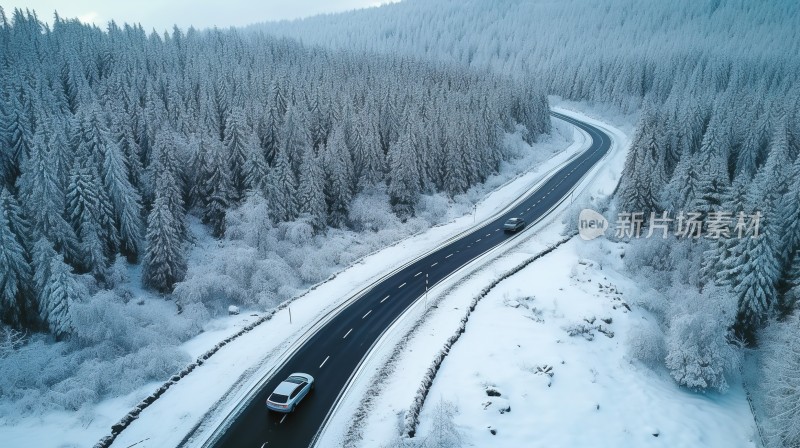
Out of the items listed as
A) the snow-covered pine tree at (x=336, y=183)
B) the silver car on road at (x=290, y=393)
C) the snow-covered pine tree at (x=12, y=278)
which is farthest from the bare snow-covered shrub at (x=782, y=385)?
the snow-covered pine tree at (x=12, y=278)

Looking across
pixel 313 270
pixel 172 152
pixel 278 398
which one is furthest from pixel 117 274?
pixel 278 398

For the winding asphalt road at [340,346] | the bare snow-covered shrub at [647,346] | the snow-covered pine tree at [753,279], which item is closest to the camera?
the winding asphalt road at [340,346]

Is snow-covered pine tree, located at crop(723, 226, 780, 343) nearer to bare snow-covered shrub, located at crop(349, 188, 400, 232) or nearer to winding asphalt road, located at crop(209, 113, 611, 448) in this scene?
winding asphalt road, located at crop(209, 113, 611, 448)

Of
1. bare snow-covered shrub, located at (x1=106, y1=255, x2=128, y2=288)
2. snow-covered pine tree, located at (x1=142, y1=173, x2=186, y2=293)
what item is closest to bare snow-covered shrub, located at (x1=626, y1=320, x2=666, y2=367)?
snow-covered pine tree, located at (x1=142, y1=173, x2=186, y2=293)

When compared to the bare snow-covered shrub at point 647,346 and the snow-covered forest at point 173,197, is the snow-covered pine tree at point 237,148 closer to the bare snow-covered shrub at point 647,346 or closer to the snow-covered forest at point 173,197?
the snow-covered forest at point 173,197

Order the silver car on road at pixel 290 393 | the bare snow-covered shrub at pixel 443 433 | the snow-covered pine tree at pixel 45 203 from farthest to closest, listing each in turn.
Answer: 1. the snow-covered pine tree at pixel 45 203
2. the silver car on road at pixel 290 393
3. the bare snow-covered shrub at pixel 443 433

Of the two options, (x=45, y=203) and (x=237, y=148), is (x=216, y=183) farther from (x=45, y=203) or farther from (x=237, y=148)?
(x=45, y=203)

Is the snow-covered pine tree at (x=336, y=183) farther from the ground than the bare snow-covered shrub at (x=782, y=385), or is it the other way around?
the snow-covered pine tree at (x=336, y=183)
